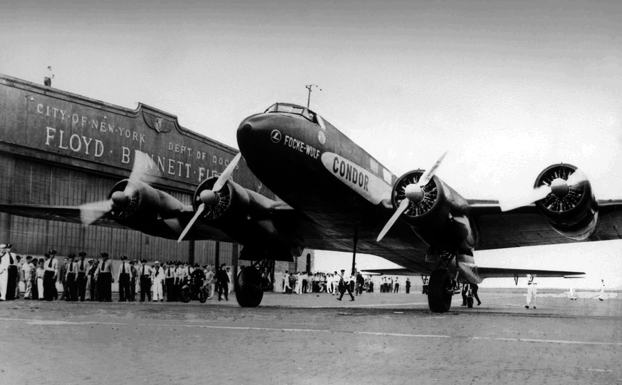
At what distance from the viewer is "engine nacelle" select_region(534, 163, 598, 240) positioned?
52.6ft

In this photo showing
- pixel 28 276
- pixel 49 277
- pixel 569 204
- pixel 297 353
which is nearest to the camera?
pixel 297 353

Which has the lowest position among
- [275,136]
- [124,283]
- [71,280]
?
[124,283]

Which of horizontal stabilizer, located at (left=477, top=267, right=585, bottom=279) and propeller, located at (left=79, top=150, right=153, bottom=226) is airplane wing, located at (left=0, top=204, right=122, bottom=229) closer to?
propeller, located at (left=79, top=150, right=153, bottom=226)

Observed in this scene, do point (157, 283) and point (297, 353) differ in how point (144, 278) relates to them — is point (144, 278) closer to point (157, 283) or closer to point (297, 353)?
point (157, 283)

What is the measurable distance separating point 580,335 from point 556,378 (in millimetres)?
5399

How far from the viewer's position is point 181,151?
3944cm

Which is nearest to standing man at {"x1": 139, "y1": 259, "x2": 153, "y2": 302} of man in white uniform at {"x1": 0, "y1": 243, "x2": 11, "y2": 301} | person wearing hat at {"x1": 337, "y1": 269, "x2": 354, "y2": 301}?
man in white uniform at {"x1": 0, "y1": 243, "x2": 11, "y2": 301}

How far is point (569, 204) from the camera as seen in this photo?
53.2 feet

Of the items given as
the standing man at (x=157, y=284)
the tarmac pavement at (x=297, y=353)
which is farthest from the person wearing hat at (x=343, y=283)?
the tarmac pavement at (x=297, y=353)

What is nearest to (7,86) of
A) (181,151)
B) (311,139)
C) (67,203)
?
(67,203)

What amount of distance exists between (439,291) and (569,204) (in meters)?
4.41

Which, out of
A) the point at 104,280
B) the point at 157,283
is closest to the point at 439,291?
the point at 104,280

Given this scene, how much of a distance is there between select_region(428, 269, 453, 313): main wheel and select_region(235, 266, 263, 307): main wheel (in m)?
5.86

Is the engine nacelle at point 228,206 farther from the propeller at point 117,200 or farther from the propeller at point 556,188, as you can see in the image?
the propeller at point 556,188
